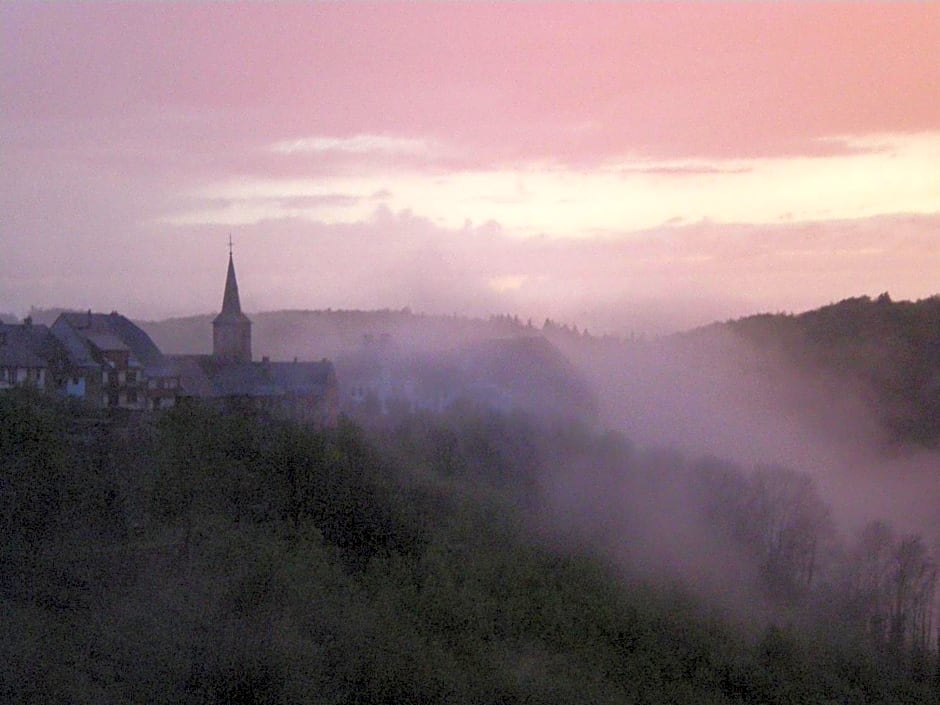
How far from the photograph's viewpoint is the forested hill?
3359cm

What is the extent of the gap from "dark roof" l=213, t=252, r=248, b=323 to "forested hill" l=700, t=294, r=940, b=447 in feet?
60.9

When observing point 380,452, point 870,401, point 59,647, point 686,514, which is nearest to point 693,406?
point 870,401

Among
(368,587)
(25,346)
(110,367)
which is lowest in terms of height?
(368,587)

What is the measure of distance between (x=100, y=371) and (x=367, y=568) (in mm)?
12713

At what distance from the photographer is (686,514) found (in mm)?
27719

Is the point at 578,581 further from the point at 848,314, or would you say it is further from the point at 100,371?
the point at 848,314

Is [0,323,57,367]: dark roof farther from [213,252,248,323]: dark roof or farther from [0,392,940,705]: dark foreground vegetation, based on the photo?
[213,252,248,323]: dark roof

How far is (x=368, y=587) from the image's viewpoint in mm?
18266

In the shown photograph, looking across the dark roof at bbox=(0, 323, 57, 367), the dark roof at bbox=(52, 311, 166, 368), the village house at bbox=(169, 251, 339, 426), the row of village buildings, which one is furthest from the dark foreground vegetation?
the dark roof at bbox=(52, 311, 166, 368)

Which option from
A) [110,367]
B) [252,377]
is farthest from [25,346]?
[252,377]

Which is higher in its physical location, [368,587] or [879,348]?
[879,348]

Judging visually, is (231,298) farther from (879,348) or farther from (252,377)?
(879,348)

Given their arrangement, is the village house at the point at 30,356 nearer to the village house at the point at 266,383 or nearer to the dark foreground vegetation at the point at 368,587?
the village house at the point at 266,383

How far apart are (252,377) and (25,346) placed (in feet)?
27.3
